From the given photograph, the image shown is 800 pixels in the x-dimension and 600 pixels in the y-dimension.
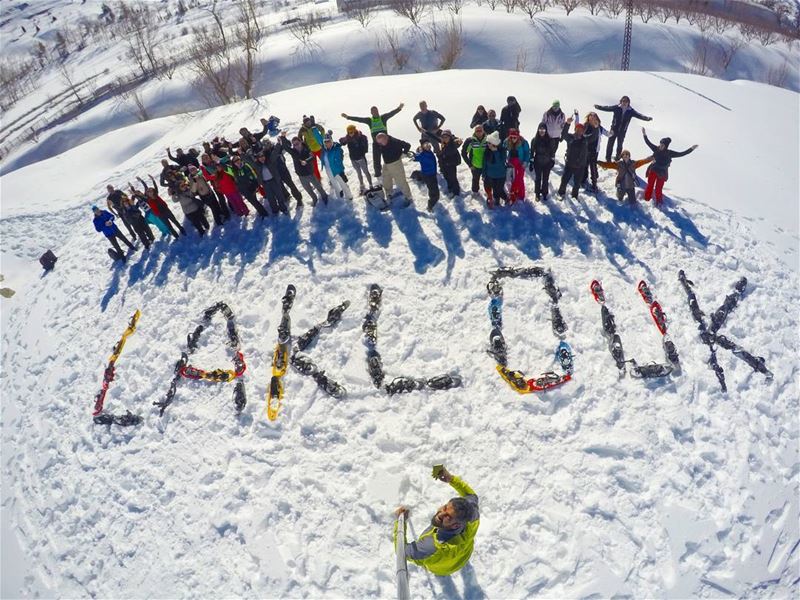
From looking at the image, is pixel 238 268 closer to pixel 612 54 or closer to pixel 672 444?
pixel 672 444

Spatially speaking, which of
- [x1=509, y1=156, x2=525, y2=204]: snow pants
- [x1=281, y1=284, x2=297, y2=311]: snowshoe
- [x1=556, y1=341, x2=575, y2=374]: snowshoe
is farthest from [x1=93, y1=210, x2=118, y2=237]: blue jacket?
[x1=556, y1=341, x2=575, y2=374]: snowshoe

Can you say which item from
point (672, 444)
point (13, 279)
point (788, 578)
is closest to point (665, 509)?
point (672, 444)

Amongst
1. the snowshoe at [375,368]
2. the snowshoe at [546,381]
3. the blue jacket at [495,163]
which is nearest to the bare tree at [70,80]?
the blue jacket at [495,163]

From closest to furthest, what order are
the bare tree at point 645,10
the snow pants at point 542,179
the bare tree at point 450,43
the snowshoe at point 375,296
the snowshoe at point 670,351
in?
the snowshoe at point 670,351 → the snowshoe at point 375,296 → the snow pants at point 542,179 → the bare tree at point 450,43 → the bare tree at point 645,10

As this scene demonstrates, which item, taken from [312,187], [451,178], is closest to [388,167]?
[451,178]

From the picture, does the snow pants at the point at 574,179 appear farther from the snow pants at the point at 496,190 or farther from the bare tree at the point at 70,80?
the bare tree at the point at 70,80

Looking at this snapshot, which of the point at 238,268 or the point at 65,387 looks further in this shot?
the point at 238,268

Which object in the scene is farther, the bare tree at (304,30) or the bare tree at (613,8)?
the bare tree at (613,8)
